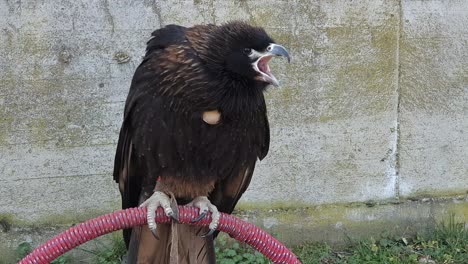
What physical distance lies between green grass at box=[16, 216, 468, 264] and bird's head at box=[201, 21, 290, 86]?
1732 mm

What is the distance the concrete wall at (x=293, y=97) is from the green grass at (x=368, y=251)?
257 millimetres

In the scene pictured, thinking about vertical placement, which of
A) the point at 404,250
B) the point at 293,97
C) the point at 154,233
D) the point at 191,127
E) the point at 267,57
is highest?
the point at 267,57

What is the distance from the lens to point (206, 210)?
2.55 meters

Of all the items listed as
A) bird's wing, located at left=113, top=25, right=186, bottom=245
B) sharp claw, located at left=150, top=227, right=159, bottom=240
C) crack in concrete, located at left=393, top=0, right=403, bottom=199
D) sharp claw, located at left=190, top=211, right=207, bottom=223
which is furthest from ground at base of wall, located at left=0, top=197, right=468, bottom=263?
sharp claw, located at left=190, top=211, right=207, bottom=223

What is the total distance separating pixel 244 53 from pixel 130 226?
2.50 ft

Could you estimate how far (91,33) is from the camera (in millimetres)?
3564

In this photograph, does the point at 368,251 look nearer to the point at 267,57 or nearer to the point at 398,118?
the point at 398,118

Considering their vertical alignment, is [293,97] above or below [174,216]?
above

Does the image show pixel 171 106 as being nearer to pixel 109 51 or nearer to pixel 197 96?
pixel 197 96

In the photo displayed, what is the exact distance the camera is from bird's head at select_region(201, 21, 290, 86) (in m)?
2.33

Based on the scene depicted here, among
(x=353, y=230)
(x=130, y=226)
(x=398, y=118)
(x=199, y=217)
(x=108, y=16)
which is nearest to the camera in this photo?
(x=130, y=226)

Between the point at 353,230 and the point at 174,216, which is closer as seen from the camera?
the point at 174,216

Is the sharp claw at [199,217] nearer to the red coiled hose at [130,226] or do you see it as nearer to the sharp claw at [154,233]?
the red coiled hose at [130,226]

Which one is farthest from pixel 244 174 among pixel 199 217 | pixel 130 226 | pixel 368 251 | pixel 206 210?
pixel 368 251
